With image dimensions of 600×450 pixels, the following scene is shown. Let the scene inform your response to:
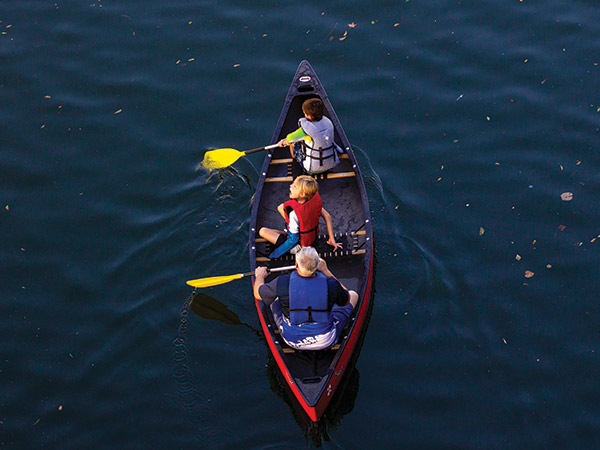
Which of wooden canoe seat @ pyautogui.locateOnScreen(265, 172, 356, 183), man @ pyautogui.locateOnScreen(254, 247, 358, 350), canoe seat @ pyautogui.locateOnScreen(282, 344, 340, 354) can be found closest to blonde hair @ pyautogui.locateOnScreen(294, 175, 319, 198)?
man @ pyautogui.locateOnScreen(254, 247, 358, 350)

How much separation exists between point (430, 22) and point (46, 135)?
959 cm

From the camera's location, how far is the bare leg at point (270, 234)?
36.6 ft

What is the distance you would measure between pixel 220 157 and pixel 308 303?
5.24m

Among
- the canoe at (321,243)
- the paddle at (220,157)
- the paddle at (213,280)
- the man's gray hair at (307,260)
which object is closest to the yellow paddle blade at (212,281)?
the paddle at (213,280)

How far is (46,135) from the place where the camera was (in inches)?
559

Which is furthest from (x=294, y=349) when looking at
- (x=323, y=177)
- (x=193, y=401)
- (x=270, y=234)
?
(x=323, y=177)

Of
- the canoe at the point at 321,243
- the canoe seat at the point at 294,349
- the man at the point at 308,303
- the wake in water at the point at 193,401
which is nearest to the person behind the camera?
the man at the point at 308,303

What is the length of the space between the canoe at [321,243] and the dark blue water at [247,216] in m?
0.62

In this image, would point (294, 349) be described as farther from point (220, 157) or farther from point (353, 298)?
point (220, 157)

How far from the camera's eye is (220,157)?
1300cm

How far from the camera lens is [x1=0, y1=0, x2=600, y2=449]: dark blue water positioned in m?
9.73

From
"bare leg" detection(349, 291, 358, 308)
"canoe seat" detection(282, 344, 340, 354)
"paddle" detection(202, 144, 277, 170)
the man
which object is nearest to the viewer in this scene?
the man

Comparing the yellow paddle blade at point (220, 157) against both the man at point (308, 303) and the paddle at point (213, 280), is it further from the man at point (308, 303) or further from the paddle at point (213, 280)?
the man at point (308, 303)

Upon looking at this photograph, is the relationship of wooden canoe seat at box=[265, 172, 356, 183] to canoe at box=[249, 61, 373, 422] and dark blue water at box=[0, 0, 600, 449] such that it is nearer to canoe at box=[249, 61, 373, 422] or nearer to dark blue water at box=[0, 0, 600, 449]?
canoe at box=[249, 61, 373, 422]
